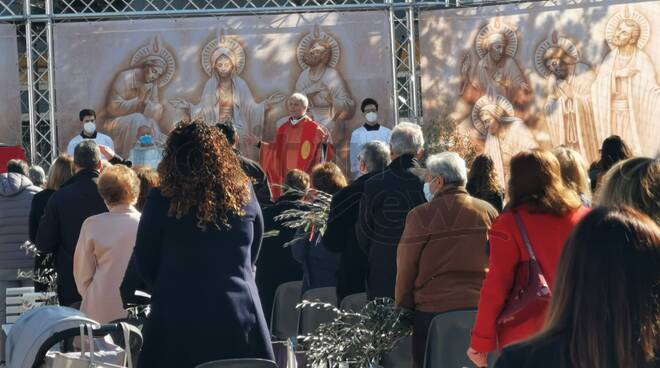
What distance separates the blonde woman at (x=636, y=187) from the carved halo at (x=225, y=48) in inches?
501

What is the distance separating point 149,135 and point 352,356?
1062 cm

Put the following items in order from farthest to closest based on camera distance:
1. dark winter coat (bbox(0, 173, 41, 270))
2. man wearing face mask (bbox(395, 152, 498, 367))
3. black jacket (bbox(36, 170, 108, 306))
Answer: dark winter coat (bbox(0, 173, 41, 270))
black jacket (bbox(36, 170, 108, 306))
man wearing face mask (bbox(395, 152, 498, 367))

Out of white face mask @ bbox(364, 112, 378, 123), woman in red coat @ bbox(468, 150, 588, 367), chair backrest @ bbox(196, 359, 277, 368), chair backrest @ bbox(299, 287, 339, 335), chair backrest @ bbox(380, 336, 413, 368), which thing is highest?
white face mask @ bbox(364, 112, 378, 123)

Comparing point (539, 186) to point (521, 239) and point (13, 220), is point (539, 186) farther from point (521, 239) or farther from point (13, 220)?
point (13, 220)

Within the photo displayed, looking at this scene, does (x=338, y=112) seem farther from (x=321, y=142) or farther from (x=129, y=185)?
(x=129, y=185)

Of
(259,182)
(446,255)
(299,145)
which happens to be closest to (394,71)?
(299,145)

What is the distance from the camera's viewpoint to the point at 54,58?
1633cm

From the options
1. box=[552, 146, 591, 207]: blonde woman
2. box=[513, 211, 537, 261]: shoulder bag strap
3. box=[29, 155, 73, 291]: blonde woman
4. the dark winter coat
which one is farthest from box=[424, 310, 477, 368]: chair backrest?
the dark winter coat

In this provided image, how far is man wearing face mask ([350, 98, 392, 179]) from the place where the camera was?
52.8 feet

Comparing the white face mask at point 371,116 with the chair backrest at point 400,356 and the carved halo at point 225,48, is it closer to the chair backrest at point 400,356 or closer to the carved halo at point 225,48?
the carved halo at point 225,48

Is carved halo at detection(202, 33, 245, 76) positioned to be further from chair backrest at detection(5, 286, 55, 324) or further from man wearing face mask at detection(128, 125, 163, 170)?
chair backrest at detection(5, 286, 55, 324)

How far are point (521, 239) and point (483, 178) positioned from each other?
2.48 metres

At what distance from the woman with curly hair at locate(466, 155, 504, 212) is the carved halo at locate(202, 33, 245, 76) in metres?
9.56

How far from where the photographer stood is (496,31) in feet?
53.5
